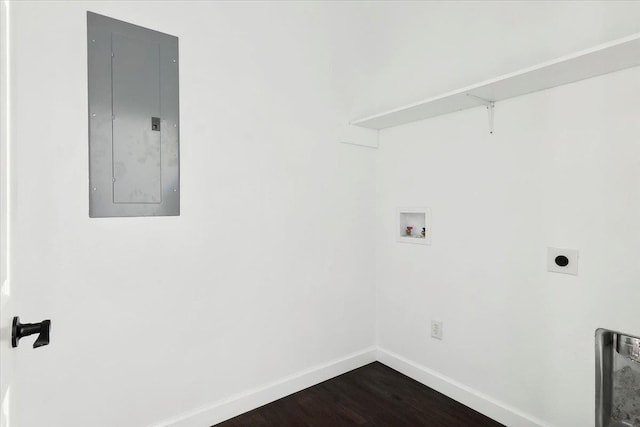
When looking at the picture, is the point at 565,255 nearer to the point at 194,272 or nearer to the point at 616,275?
the point at 616,275

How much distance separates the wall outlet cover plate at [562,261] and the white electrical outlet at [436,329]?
77 cm

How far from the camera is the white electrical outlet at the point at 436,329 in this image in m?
2.18

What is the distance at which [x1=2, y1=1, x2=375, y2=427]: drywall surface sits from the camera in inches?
56.0

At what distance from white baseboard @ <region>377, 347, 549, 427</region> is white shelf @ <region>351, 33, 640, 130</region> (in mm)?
1710

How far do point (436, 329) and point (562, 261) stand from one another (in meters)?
0.88

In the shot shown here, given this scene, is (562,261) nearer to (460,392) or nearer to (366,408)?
(460,392)

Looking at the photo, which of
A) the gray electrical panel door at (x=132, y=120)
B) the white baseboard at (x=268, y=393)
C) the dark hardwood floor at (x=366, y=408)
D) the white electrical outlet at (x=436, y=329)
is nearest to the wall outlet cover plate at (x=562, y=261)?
the white electrical outlet at (x=436, y=329)

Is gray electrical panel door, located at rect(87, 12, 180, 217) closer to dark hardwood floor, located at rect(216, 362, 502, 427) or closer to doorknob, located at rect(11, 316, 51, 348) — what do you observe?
doorknob, located at rect(11, 316, 51, 348)

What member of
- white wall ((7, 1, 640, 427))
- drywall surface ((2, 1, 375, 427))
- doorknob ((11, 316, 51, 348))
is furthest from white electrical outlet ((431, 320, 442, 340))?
doorknob ((11, 316, 51, 348))

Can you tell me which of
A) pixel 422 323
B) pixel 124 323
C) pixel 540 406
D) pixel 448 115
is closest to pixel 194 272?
pixel 124 323

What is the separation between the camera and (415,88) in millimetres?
2332

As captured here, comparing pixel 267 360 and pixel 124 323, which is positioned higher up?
pixel 124 323

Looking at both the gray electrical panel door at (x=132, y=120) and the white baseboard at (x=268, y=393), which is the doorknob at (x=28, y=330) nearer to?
the gray electrical panel door at (x=132, y=120)

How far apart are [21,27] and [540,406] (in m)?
2.97
